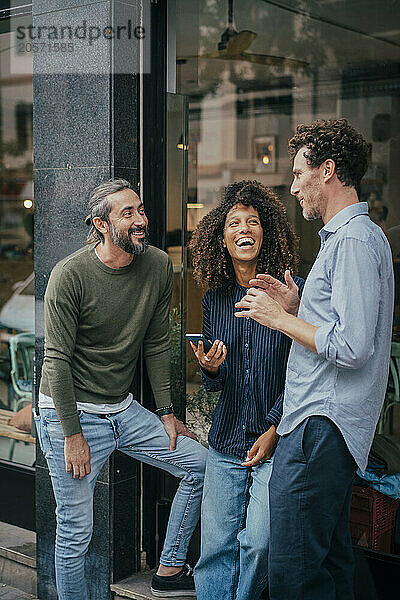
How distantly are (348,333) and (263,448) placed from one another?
85cm

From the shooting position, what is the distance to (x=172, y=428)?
4023 millimetres

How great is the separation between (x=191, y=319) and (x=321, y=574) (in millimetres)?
1537

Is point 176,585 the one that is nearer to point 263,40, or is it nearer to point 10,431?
point 10,431

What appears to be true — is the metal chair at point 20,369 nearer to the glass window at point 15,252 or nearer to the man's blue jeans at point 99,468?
the glass window at point 15,252

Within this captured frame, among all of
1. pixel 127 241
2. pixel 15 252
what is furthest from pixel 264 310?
pixel 15 252

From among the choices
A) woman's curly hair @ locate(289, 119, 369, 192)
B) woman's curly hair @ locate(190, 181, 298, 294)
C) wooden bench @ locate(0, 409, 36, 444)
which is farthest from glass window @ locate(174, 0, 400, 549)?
wooden bench @ locate(0, 409, 36, 444)

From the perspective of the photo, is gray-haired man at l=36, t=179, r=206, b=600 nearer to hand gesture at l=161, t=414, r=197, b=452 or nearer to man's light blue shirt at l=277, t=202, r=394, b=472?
hand gesture at l=161, t=414, r=197, b=452

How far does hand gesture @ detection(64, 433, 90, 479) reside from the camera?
375 centimetres

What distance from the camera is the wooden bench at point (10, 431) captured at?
5.80 meters

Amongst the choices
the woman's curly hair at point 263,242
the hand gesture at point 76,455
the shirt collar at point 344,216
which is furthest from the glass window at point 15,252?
the shirt collar at point 344,216

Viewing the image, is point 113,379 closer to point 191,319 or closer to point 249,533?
point 191,319

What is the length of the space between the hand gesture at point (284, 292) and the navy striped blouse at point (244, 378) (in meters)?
0.20

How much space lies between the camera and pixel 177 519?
4.04m

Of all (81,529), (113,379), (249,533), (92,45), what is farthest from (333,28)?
(81,529)
